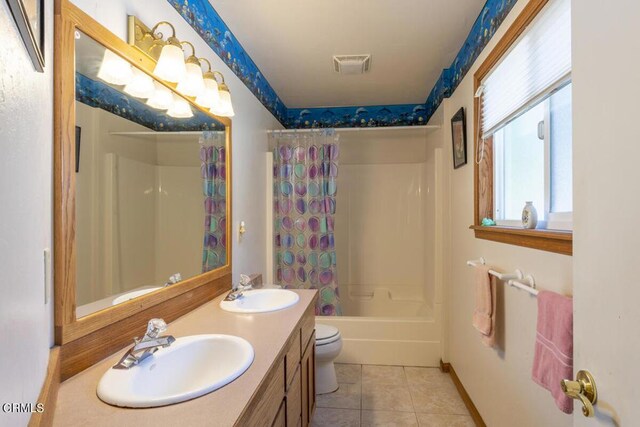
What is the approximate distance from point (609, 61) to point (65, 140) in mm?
1251

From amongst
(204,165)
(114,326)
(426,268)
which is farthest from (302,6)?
(426,268)

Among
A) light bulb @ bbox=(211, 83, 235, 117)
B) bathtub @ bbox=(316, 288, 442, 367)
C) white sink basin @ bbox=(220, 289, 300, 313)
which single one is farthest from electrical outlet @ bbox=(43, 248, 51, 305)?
bathtub @ bbox=(316, 288, 442, 367)

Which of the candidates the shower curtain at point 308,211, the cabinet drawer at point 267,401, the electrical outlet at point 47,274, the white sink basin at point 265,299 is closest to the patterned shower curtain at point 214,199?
the white sink basin at point 265,299

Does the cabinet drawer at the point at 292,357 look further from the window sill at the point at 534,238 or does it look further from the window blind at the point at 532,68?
the window blind at the point at 532,68

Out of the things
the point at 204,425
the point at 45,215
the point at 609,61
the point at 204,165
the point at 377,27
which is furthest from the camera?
the point at 377,27

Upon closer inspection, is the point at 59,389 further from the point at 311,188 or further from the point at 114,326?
the point at 311,188

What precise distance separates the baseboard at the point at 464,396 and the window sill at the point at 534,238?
106 centimetres

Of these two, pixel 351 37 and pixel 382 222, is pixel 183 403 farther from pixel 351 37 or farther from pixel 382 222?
pixel 382 222

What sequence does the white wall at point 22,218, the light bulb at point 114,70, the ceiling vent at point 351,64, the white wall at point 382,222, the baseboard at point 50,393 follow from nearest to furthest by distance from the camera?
the white wall at point 22,218 < the baseboard at point 50,393 < the light bulb at point 114,70 < the ceiling vent at point 351,64 < the white wall at point 382,222

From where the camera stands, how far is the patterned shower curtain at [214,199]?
1710mm

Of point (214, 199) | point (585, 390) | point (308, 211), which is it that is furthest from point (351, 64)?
point (585, 390)

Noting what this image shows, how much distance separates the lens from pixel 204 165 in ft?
5.59

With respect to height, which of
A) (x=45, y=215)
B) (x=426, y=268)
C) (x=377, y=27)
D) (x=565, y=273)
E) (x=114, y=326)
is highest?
(x=377, y=27)

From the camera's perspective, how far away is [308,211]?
2.87m
